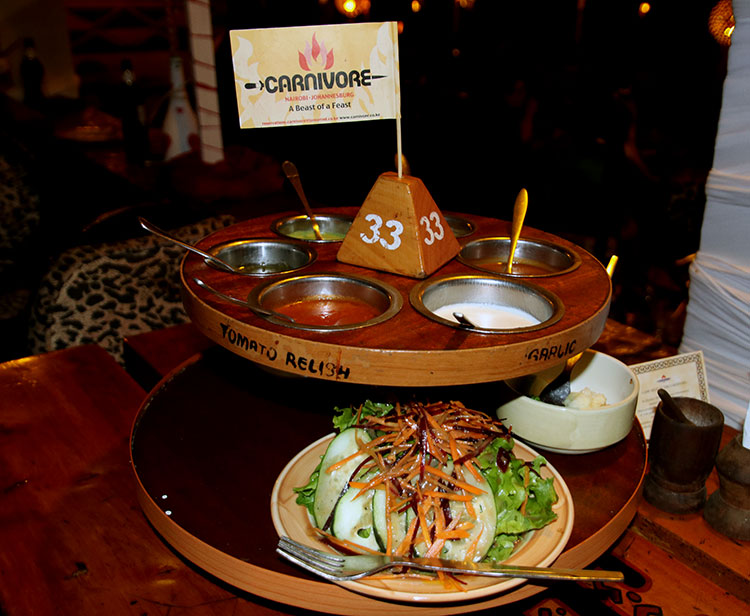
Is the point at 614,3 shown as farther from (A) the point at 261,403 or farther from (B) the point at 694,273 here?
(A) the point at 261,403

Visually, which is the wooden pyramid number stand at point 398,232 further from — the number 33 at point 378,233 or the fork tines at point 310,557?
the fork tines at point 310,557

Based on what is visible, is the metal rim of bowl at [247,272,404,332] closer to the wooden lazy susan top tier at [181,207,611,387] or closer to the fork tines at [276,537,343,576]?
the wooden lazy susan top tier at [181,207,611,387]

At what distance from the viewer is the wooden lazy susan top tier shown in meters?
0.96

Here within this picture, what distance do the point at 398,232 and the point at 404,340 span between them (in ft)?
1.00

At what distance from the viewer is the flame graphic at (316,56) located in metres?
1.15

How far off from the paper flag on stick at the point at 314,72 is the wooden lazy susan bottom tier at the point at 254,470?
0.56 metres

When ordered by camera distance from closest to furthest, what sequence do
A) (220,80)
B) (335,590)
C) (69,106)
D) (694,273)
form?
(335,590) → (694,273) → (69,106) → (220,80)

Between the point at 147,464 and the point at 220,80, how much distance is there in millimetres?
7634

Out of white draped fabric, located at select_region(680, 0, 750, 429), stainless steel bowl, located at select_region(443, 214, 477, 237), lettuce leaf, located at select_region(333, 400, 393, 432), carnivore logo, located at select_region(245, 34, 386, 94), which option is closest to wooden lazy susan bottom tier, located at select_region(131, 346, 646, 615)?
lettuce leaf, located at select_region(333, 400, 393, 432)

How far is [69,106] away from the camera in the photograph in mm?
5668

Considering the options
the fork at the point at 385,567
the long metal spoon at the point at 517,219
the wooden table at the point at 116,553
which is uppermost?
the long metal spoon at the point at 517,219

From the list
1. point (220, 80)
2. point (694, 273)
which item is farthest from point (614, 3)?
point (694, 273)

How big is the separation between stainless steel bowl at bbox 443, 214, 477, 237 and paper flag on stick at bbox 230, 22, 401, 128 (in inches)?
15.3

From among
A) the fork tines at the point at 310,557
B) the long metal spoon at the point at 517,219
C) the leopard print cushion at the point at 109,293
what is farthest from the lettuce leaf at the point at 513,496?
the leopard print cushion at the point at 109,293
